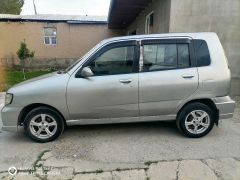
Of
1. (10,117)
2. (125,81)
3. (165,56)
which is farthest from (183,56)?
(10,117)

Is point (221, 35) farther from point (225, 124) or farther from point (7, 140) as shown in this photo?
point (7, 140)

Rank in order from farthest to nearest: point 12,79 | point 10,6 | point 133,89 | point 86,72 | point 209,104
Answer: point 10,6
point 12,79
point 209,104
point 133,89
point 86,72

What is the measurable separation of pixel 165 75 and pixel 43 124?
2347mm

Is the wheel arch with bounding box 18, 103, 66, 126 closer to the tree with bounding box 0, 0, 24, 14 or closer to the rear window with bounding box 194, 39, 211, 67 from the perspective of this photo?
the rear window with bounding box 194, 39, 211, 67

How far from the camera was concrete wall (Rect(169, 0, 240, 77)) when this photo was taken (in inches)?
289

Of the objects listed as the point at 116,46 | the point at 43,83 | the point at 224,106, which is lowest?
the point at 224,106

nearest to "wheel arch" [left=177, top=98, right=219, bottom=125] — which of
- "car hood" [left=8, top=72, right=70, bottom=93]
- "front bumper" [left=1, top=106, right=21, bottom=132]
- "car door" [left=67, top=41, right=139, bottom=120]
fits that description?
"car door" [left=67, top=41, right=139, bottom=120]

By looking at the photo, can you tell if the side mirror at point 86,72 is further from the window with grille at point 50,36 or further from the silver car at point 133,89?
the window with grille at point 50,36

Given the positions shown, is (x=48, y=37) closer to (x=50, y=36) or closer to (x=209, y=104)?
(x=50, y=36)

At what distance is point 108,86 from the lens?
4.35m

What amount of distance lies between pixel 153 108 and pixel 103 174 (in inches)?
63.3

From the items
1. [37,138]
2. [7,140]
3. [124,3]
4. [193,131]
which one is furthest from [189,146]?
[124,3]

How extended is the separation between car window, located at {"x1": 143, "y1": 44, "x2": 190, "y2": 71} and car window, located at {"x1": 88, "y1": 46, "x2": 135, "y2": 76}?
278 mm

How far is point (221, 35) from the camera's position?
7648 mm
